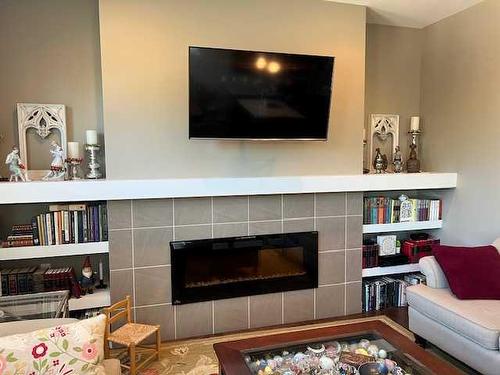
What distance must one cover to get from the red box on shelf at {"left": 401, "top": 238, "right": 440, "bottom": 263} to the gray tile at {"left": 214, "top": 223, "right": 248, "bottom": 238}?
5.51ft

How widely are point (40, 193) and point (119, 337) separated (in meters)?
1.12

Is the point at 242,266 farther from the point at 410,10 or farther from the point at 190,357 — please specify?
the point at 410,10

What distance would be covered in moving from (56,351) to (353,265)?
2623mm

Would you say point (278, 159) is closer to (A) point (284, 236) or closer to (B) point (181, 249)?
(A) point (284, 236)

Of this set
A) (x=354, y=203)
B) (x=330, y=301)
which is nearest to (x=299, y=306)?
(x=330, y=301)

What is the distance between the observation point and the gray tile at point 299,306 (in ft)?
10.5

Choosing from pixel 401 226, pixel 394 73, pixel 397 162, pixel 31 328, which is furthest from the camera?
pixel 394 73

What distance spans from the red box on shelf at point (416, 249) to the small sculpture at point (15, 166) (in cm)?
340

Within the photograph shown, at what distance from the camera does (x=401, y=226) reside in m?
3.50

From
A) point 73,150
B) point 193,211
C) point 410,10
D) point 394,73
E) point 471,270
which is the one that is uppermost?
point 410,10

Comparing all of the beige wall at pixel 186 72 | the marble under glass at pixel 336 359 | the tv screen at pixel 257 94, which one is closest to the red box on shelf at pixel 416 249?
the beige wall at pixel 186 72

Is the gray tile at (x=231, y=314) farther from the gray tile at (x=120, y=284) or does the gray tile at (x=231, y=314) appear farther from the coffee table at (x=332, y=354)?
the coffee table at (x=332, y=354)

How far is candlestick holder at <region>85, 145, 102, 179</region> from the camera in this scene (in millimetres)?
2850

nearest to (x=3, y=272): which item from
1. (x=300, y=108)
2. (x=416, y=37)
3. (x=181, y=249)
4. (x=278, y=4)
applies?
(x=181, y=249)
